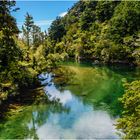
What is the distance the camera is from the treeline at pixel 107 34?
73000mm

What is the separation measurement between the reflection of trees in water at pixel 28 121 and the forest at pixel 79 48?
202 cm

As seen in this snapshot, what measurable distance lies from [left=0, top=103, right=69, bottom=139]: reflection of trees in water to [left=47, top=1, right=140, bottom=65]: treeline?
34.9m

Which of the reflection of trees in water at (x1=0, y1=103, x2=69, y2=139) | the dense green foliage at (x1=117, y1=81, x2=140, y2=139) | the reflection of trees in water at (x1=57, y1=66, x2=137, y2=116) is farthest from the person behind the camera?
the reflection of trees in water at (x1=57, y1=66, x2=137, y2=116)

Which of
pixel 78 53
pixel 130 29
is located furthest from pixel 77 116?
pixel 78 53

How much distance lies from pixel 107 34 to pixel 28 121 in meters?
55.7

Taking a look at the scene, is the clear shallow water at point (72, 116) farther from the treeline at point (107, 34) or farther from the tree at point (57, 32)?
the tree at point (57, 32)

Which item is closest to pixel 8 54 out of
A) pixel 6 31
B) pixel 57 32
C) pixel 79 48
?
pixel 6 31

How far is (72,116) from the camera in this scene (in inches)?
1183

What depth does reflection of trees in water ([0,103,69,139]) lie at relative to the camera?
82.5ft

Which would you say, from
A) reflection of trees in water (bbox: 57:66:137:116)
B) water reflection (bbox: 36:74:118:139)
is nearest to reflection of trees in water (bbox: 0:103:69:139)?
water reflection (bbox: 36:74:118:139)

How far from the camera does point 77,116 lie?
2998 cm

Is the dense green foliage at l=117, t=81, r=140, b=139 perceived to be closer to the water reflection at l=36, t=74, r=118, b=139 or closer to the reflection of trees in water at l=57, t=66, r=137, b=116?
the water reflection at l=36, t=74, r=118, b=139

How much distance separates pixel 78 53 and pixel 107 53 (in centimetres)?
2211

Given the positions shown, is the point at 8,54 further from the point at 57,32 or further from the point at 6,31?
the point at 57,32
